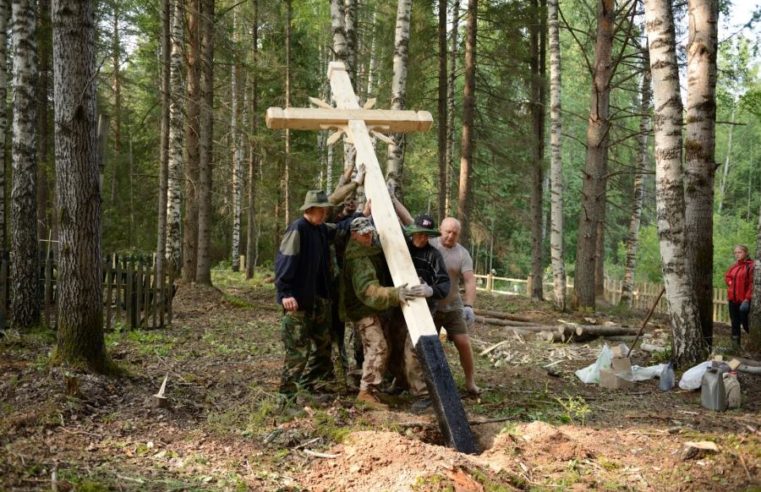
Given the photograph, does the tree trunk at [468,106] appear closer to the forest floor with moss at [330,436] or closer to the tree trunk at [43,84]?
the forest floor with moss at [330,436]

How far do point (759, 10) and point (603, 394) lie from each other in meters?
15.6

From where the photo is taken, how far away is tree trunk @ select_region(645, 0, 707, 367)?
7.42 metres

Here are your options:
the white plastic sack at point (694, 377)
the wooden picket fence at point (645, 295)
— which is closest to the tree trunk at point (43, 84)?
the white plastic sack at point (694, 377)

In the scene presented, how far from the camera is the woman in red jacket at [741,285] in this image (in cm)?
1116

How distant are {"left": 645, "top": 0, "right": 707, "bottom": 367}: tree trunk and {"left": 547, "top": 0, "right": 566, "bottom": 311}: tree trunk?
737cm

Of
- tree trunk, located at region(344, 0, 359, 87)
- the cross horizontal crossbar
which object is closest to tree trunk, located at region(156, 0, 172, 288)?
tree trunk, located at region(344, 0, 359, 87)

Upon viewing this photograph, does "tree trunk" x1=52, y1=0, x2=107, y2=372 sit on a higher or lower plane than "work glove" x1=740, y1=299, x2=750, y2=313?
higher

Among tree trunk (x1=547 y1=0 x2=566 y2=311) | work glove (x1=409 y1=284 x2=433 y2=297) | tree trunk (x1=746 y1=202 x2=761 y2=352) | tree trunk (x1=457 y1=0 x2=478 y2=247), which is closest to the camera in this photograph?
work glove (x1=409 y1=284 x2=433 y2=297)

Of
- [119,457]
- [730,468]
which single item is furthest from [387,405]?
[730,468]

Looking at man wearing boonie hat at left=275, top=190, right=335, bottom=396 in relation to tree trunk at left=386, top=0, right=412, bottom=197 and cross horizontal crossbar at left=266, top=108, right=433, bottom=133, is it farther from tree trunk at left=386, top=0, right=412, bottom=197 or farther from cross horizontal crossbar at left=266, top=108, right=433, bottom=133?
tree trunk at left=386, top=0, right=412, bottom=197

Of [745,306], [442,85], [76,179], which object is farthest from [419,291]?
[442,85]

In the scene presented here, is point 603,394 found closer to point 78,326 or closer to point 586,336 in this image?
point 586,336

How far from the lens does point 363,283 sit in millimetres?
5480

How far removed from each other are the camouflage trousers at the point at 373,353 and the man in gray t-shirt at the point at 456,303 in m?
0.79
